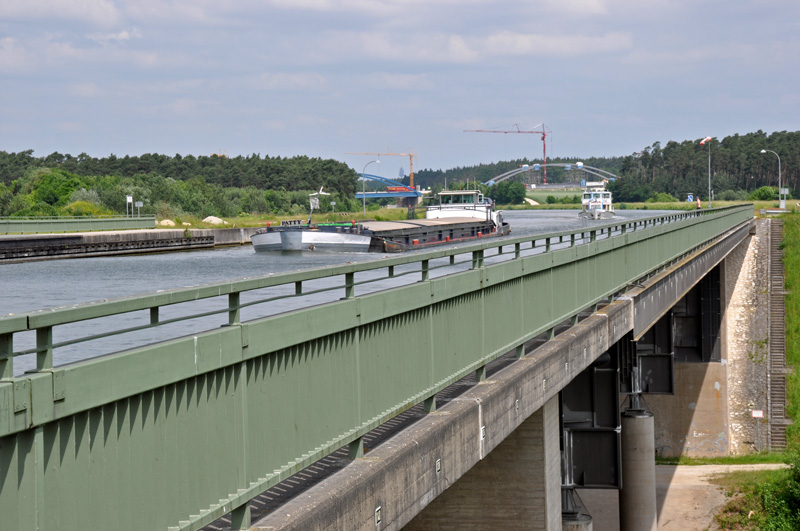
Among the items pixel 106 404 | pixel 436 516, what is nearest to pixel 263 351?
pixel 106 404

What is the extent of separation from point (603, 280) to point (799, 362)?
4080 cm

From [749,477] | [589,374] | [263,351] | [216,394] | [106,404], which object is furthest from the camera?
[749,477]

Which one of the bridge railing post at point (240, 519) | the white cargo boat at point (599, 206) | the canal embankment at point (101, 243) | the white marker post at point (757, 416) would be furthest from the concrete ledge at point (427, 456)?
the white cargo boat at point (599, 206)

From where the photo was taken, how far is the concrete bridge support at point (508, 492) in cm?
1077

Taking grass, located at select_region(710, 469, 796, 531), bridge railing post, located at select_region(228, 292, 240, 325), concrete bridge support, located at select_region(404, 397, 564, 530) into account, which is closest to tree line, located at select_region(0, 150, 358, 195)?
grass, located at select_region(710, 469, 796, 531)

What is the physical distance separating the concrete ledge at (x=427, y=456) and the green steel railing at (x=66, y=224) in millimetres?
47140

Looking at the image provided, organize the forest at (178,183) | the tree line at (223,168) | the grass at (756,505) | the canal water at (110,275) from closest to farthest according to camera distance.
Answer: the canal water at (110,275), the grass at (756,505), the forest at (178,183), the tree line at (223,168)

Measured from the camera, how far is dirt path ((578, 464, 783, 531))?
38000mm

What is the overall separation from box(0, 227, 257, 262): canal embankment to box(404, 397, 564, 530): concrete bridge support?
1430 inches

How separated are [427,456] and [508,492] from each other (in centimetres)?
414

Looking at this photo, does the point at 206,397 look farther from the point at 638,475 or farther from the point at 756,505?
the point at 756,505

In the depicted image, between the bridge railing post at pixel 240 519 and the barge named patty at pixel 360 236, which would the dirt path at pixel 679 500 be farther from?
the bridge railing post at pixel 240 519

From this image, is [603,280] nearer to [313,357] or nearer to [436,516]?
[436,516]

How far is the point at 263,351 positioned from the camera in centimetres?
517
